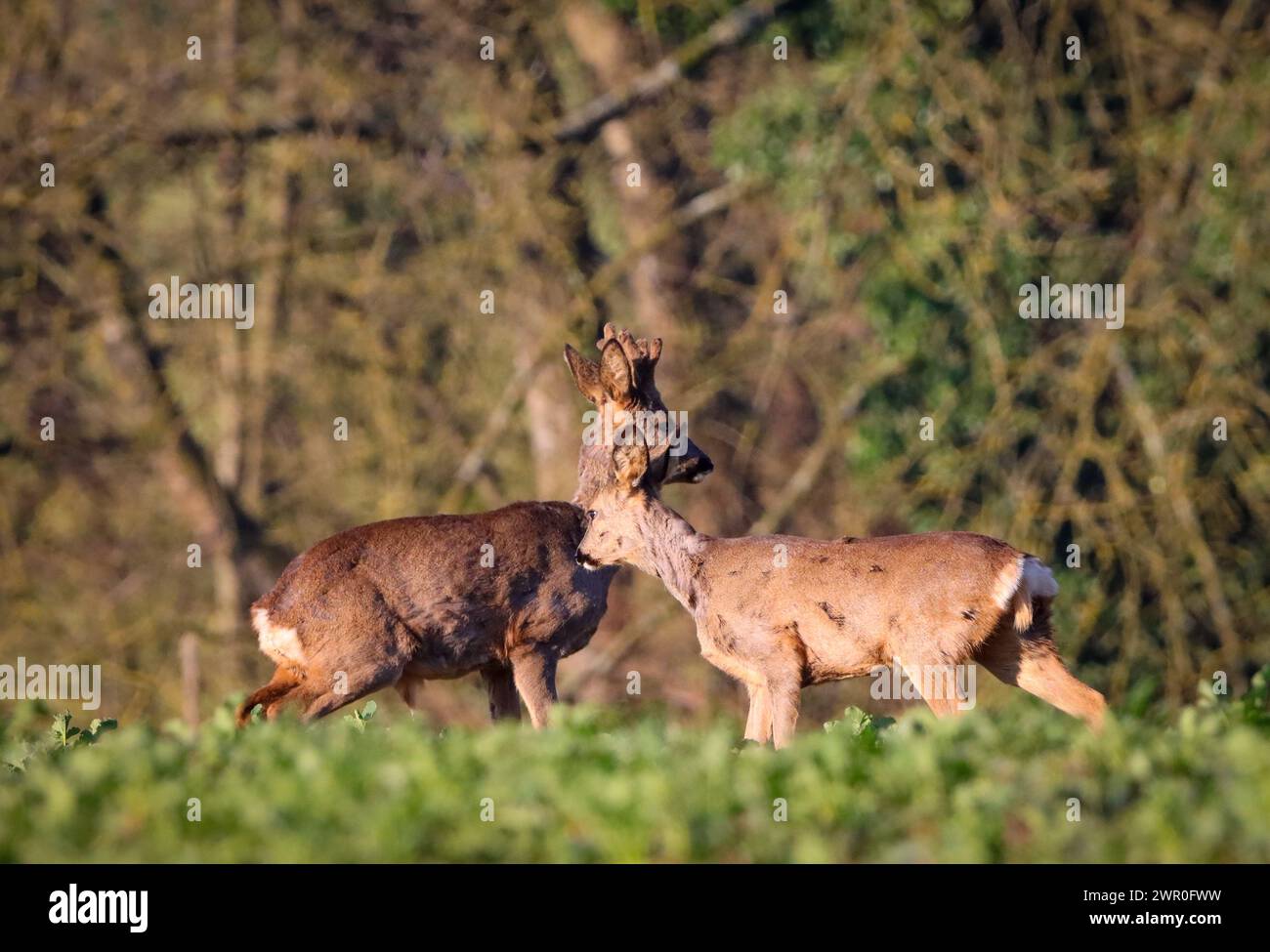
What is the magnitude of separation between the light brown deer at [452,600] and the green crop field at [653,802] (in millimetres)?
1970

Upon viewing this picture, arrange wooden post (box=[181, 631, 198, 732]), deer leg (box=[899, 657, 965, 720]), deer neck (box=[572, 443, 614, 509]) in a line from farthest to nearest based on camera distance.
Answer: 1. wooden post (box=[181, 631, 198, 732])
2. deer neck (box=[572, 443, 614, 509])
3. deer leg (box=[899, 657, 965, 720])

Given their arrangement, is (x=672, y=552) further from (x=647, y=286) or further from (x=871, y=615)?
(x=647, y=286)

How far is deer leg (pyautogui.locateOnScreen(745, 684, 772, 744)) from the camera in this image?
8.59 metres

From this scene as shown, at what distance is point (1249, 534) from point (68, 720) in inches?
448

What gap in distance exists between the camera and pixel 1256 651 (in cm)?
1659

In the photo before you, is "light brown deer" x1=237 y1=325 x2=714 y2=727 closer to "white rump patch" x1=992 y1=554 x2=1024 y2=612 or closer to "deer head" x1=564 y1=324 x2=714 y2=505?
"deer head" x1=564 y1=324 x2=714 y2=505

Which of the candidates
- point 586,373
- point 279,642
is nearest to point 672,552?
point 586,373

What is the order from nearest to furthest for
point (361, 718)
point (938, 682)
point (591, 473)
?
1. point (938, 682)
2. point (361, 718)
3. point (591, 473)

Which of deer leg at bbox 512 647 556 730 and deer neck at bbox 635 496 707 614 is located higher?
deer neck at bbox 635 496 707 614

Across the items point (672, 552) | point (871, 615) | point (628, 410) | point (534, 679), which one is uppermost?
point (628, 410)

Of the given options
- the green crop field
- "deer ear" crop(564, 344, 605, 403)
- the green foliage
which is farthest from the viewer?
"deer ear" crop(564, 344, 605, 403)

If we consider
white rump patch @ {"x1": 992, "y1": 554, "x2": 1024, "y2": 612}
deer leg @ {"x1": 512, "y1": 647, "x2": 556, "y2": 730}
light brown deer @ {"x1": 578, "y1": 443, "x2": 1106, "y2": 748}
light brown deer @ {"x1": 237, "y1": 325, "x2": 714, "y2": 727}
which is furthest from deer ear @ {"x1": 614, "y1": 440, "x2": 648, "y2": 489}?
white rump patch @ {"x1": 992, "y1": 554, "x2": 1024, "y2": 612}

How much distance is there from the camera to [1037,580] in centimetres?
820

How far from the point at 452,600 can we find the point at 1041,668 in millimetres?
2665
